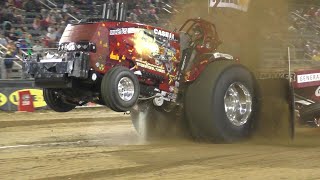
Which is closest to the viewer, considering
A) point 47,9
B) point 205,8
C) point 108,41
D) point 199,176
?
point 199,176

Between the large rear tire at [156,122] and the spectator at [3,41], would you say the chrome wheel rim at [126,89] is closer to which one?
the large rear tire at [156,122]

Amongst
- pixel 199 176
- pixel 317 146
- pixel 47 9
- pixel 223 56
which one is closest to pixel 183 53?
pixel 223 56

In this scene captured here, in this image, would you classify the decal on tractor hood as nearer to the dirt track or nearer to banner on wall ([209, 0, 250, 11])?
the dirt track

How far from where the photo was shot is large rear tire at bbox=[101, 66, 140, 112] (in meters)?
6.50

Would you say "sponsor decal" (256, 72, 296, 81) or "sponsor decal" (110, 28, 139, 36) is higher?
"sponsor decal" (110, 28, 139, 36)

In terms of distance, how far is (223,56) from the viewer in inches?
311

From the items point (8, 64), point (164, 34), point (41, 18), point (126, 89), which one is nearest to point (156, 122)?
point (164, 34)

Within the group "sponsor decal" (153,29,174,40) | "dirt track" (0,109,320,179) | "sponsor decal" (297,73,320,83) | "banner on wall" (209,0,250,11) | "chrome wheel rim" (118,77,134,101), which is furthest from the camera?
"banner on wall" (209,0,250,11)

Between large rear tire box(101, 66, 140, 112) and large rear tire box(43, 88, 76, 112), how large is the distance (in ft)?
3.88

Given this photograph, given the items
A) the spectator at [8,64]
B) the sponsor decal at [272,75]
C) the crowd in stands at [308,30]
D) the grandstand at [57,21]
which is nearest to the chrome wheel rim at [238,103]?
the sponsor decal at [272,75]

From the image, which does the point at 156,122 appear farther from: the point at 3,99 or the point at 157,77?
the point at 3,99

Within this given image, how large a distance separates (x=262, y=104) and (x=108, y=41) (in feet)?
8.82

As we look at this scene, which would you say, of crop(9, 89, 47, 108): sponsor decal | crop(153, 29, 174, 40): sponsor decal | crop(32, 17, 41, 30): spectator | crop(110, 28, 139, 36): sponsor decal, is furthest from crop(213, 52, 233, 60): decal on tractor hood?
crop(32, 17, 41, 30): spectator

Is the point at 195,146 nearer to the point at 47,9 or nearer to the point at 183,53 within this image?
the point at 183,53
